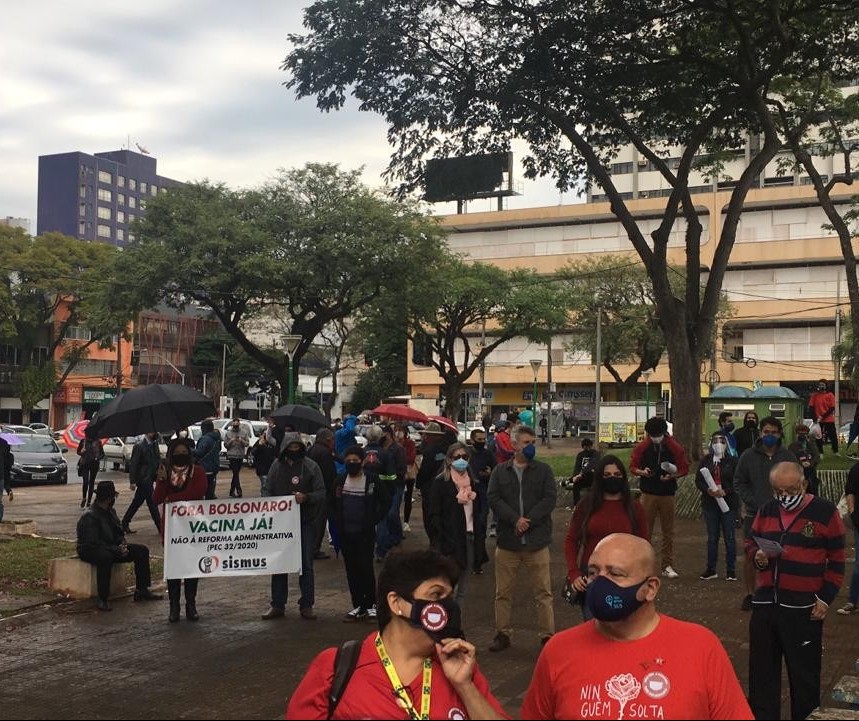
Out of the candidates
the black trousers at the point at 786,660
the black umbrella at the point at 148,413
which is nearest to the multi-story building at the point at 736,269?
the black umbrella at the point at 148,413

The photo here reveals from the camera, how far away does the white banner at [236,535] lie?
398 inches

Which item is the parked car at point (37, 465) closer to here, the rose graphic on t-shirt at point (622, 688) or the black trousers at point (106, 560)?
the black trousers at point (106, 560)

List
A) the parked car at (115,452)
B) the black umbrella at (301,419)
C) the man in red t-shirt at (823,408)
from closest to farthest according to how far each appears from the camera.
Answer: the black umbrella at (301,419), the man in red t-shirt at (823,408), the parked car at (115,452)

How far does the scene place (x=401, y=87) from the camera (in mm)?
18047

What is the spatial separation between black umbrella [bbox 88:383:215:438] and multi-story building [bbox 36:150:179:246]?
370ft

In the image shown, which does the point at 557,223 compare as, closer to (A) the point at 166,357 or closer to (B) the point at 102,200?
(A) the point at 166,357

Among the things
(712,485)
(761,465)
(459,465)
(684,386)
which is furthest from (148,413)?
(684,386)

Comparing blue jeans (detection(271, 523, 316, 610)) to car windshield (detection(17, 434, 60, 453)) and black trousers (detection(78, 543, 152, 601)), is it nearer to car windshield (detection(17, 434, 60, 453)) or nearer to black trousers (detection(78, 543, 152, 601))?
black trousers (detection(78, 543, 152, 601))

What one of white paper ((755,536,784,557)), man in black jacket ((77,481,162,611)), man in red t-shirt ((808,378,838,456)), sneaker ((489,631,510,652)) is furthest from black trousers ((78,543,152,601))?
man in red t-shirt ((808,378,838,456))

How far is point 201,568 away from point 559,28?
35.1ft

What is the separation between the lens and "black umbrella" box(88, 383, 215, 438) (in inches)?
498

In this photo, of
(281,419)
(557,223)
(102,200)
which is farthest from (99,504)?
(102,200)

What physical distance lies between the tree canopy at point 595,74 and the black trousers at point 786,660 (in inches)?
501

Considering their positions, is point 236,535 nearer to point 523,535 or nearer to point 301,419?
point 523,535
